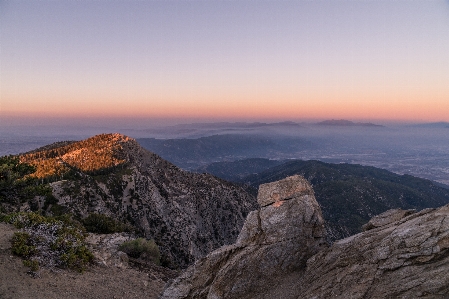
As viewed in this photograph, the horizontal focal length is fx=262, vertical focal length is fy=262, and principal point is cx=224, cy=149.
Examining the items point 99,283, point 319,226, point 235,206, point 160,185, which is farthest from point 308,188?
point 235,206

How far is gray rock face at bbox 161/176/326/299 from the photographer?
1519 centimetres


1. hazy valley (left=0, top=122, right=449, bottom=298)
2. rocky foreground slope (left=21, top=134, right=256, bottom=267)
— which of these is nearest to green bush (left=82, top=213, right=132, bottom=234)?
hazy valley (left=0, top=122, right=449, bottom=298)

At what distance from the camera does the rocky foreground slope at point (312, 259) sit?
35.7 feet

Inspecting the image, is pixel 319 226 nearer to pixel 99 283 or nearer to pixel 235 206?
pixel 99 283

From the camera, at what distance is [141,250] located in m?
28.1

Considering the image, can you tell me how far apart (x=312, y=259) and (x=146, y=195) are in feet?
249

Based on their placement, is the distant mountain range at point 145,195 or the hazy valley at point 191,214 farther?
the distant mountain range at point 145,195

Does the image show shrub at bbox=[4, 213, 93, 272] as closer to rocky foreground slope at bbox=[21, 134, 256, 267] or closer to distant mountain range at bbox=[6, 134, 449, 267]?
rocky foreground slope at bbox=[21, 134, 256, 267]

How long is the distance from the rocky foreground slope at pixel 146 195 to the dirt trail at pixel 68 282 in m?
39.0

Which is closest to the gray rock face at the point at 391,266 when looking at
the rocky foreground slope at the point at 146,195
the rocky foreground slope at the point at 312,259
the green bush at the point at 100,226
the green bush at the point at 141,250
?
the rocky foreground slope at the point at 312,259

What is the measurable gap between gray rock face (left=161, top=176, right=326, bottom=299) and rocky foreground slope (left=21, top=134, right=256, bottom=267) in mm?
45995

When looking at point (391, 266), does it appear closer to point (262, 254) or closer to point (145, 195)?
point (262, 254)

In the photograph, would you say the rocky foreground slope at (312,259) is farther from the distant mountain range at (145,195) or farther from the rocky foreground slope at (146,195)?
the distant mountain range at (145,195)

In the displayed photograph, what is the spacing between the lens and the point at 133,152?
11200 cm
